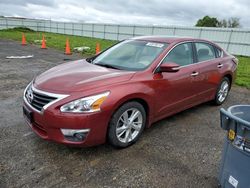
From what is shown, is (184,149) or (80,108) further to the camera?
(184,149)

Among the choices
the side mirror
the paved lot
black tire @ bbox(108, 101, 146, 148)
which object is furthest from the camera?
the side mirror

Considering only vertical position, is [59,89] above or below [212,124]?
above

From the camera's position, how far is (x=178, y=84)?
3.63 m

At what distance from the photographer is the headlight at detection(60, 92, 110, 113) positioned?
2.57m

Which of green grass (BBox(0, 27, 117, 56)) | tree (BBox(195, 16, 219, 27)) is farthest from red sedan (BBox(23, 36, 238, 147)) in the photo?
tree (BBox(195, 16, 219, 27))

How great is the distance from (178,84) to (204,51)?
1.29 meters

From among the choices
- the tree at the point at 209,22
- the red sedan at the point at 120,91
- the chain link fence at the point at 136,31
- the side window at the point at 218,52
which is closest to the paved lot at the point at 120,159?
the red sedan at the point at 120,91

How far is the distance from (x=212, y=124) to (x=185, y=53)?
1.36 meters

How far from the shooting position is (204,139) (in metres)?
3.48

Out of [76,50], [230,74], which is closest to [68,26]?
[76,50]

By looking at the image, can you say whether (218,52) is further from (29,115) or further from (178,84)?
(29,115)

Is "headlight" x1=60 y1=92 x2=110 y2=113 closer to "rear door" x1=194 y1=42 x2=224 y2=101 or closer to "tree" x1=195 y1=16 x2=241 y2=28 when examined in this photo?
"rear door" x1=194 y1=42 x2=224 y2=101

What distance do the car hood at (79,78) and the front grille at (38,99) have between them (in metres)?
0.09

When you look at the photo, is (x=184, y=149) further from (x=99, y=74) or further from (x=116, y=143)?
(x=99, y=74)
